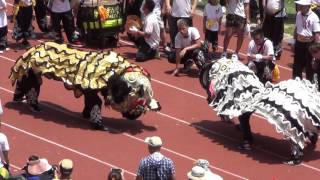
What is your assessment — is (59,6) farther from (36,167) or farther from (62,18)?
(36,167)

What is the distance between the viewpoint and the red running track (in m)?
14.4

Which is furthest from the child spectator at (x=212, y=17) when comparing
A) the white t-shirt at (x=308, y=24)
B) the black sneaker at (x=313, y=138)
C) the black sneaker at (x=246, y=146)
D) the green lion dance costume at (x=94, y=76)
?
the black sneaker at (x=313, y=138)

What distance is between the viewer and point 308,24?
57.0ft

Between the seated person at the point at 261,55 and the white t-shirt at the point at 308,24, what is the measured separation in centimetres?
69

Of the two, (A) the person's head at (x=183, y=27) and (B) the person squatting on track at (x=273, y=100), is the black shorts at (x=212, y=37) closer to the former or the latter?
(A) the person's head at (x=183, y=27)

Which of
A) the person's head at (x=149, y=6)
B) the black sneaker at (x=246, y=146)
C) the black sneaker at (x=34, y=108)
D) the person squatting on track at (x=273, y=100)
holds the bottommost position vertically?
the black sneaker at (x=246, y=146)

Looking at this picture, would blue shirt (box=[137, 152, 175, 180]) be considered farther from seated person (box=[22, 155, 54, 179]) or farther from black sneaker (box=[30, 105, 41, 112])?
black sneaker (box=[30, 105, 41, 112])

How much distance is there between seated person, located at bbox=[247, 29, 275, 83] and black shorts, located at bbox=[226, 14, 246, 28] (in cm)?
189

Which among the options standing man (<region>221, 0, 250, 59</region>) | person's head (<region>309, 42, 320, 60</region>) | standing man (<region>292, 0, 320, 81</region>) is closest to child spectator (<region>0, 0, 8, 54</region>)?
standing man (<region>221, 0, 250, 59</region>)

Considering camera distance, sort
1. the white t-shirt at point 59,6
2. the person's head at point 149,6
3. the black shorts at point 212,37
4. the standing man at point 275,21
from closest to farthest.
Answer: the person's head at point 149,6
the black shorts at point 212,37
the standing man at point 275,21
the white t-shirt at point 59,6

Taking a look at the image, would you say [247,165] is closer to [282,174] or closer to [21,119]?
[282,174]

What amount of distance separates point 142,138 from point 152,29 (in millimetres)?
4237

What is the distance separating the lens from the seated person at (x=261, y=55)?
17.2 m

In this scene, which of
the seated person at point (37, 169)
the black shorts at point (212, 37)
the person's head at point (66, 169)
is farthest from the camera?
the black shorts at point (212, 37)
